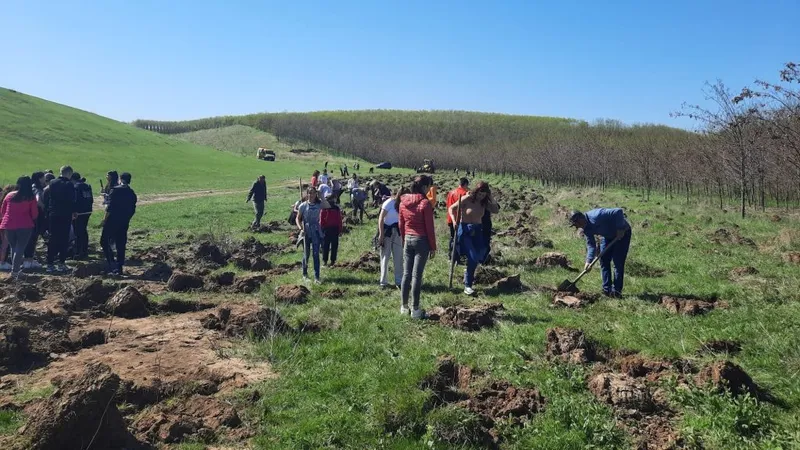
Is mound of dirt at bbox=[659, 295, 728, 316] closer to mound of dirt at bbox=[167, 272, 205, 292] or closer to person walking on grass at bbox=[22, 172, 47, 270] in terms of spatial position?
mound of dirt at bbox=[167, 272, 205, 292]

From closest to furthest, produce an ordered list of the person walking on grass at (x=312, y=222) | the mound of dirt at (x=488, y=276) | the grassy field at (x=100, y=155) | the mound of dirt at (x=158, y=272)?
the mound of dirt at (x=488, y=276) < the person walking on grass at (x=312, y=222) < the mound of dirt at (x=158, y=272) < the grassy field at (x=100, y=155)

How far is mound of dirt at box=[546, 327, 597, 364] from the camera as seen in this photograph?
6.05m

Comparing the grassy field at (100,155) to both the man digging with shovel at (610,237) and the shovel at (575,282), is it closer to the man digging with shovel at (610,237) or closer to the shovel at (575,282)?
the shovel at (575,282)

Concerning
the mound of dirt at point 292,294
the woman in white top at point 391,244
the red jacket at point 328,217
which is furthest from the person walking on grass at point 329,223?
the mound of dirt at point 292,294

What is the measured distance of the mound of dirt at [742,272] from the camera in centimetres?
995

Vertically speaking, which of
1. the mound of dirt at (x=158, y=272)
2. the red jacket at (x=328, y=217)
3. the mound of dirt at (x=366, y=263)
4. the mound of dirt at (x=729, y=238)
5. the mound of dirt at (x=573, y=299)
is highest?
the red jacket at (x=328, y=217)

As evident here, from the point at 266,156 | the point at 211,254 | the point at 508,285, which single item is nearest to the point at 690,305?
the point at 508,285

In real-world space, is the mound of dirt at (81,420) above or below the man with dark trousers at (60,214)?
below

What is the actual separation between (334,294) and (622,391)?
559 centimetres

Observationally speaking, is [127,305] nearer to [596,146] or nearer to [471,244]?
[471,244]

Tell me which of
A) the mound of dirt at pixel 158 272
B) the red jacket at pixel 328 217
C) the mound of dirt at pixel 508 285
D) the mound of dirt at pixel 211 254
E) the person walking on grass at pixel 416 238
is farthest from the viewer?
the mound of dirt at pixel 211 254

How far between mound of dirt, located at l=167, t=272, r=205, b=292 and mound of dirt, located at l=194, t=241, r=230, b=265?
2.94 m

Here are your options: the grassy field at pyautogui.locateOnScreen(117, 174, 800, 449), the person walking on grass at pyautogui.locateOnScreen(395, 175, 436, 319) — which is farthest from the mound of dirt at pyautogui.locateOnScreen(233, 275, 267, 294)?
the person walking on grass at pyautogui.locateOnScreen(395, 175, 436, 319)

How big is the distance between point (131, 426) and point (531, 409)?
12.0ft
